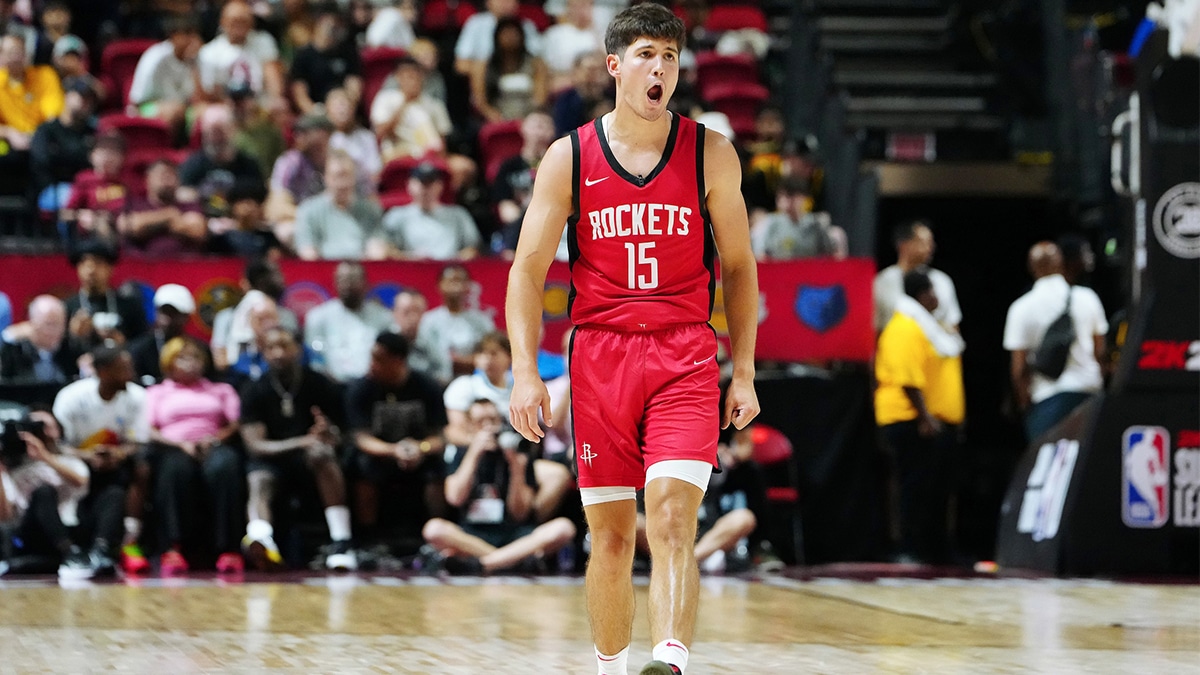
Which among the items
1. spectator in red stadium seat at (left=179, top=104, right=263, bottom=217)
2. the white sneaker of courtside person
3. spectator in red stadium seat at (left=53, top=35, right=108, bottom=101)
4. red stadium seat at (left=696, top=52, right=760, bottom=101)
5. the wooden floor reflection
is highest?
red stadium seat at (left=696, top=52, right=760, bottom=101)

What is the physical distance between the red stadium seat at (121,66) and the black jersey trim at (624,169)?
434 inches

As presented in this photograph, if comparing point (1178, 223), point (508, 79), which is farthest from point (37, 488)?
point (1178, 223)

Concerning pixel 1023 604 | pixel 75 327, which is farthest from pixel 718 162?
pixel 75 327

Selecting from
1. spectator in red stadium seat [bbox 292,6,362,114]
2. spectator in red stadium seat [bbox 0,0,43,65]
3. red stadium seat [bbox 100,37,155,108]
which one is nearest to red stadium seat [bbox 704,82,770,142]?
spectator in red stadium seat [bbox 292,6,362,114]

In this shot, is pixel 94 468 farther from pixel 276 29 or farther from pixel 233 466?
pixel 276 29

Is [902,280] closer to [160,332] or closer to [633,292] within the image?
[160,332]

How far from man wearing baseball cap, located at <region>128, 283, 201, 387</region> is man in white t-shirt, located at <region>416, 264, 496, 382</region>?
1.68 meters

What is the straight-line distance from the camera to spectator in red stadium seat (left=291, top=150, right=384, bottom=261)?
1263 centimetres

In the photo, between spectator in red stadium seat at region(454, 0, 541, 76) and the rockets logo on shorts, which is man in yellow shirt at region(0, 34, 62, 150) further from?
the rockets logo on shorts

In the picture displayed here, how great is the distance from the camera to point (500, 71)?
51.3ft

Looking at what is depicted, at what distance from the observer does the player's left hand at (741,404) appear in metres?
5.06

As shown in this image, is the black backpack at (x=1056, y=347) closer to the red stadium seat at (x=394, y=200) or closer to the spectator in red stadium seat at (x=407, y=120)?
the red stadium seat at (x=394, y=200)

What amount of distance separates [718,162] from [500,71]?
10.8 m

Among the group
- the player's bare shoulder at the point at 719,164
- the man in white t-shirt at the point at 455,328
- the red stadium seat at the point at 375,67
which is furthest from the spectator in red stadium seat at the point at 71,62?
the player's bare shoulder at the point at 719,164
